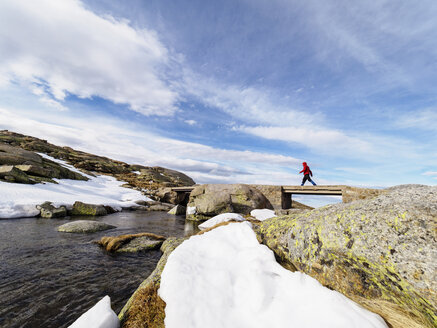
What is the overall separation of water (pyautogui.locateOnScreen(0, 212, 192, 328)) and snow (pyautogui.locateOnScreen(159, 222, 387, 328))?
Answer: 2588 mm

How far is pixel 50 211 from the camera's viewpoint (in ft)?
45.1

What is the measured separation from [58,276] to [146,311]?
456 centimetres

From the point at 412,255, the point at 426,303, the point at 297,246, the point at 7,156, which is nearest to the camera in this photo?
the point at 426,303

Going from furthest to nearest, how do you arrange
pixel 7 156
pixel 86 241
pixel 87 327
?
pixel 7 156
pixel 86 241
pixel 87 327

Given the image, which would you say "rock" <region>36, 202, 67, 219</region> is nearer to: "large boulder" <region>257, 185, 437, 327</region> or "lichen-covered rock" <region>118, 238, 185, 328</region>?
"lichen-covered rock" <region>118, 238, 185, 328</region>

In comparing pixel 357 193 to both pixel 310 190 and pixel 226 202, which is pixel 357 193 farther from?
pixel 226 202

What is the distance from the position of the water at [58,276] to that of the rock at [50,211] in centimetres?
453

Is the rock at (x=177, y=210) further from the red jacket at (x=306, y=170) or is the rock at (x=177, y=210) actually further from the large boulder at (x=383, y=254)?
the large boulder at (x=383, y=254)

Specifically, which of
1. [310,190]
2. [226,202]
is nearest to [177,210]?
A: [226,202]

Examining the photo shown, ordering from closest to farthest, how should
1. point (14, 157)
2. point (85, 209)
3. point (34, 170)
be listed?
point (85, 209) < point (34, 170) < point (14, 157)

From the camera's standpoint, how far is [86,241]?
28.7 ft

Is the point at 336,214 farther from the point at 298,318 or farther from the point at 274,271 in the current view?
the point at 298,318

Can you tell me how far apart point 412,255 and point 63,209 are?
19074 mm

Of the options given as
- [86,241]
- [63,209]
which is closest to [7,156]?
[63,209]
